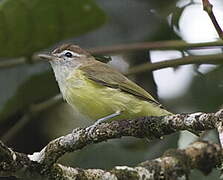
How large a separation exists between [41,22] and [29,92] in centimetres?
51

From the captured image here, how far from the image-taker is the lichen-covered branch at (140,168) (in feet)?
7.71

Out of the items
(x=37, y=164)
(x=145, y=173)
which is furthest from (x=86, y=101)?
(x=37, y=164)

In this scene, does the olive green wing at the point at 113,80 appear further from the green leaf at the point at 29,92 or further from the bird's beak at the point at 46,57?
the green leaf at the point at 29,92

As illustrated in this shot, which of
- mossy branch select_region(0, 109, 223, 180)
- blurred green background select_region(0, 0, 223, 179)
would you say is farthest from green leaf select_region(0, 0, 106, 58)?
mossy branch select_region(0, 109, 223, 180)

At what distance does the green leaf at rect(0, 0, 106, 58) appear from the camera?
3.79m

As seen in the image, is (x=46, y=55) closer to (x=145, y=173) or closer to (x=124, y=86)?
(x=124, y=86)

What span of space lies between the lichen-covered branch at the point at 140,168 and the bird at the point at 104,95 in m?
0.28

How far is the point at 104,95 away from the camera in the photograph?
Result: 3.26m

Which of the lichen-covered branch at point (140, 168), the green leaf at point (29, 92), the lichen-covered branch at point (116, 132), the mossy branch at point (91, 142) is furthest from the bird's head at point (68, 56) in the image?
the lichen-covered branch at point (116, 132)

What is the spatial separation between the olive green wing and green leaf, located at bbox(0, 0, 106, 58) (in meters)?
0.45

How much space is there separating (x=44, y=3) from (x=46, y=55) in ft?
1.14

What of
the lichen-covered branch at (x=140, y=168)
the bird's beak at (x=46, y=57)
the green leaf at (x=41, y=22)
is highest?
the green leaf at (x=41, y=22)

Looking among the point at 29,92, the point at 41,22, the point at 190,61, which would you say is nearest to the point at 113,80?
the point at 190,61

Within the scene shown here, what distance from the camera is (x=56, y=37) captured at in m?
3.99
